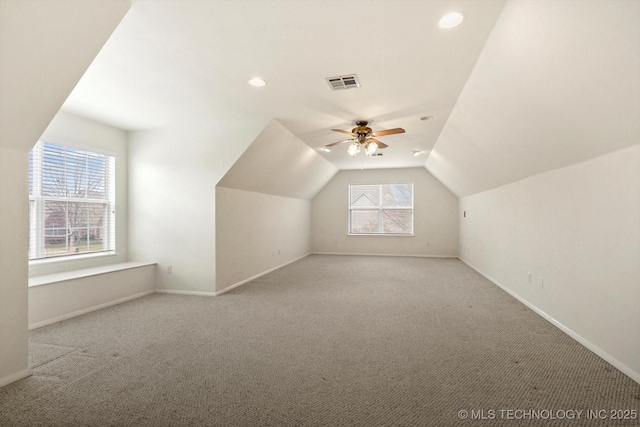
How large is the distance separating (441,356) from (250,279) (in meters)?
3.74

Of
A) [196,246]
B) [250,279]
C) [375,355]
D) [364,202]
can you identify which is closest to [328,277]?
[250,279]

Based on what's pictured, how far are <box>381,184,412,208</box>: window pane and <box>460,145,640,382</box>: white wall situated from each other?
4213 mm

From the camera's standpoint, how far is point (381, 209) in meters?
8.84

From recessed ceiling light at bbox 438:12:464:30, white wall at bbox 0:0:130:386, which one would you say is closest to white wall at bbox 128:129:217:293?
white wall at bbox 0:0:130:386

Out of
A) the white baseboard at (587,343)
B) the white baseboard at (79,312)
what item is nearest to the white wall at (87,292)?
the white baseboard at (79,312)

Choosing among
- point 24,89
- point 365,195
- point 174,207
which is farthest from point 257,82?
point 365,195

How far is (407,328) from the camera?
3.14 metres

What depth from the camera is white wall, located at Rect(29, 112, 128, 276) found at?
3693 mm

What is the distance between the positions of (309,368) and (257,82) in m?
2.67

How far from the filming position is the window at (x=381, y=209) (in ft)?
28.5

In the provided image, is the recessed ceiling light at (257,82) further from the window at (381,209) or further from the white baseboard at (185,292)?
the window at (381,209)

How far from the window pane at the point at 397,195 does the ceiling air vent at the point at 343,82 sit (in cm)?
595

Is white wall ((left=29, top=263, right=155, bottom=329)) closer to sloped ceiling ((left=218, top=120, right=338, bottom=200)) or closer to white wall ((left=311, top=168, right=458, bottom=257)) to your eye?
sloped ceiling ((left=218, top=120, right=338, bottom=200))

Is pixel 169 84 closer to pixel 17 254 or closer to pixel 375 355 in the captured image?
pixel 17 254
